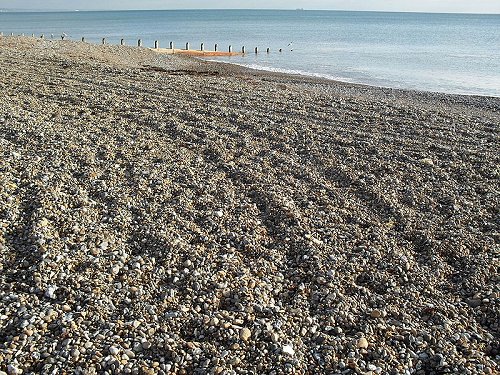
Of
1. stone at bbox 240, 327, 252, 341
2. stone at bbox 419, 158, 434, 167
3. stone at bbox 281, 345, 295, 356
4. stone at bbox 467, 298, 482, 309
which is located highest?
stone at bbox 419, 158, 434, 167

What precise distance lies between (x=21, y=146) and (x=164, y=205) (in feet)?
11.8

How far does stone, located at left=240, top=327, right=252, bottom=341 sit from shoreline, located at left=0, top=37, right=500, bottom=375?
0.5 inches

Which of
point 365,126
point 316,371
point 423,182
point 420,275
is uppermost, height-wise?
point 365,126

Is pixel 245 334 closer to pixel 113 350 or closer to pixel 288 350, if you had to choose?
pixel 288 350

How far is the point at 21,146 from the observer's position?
8672 millimetres

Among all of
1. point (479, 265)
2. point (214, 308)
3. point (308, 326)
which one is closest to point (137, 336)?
point (214, 308)

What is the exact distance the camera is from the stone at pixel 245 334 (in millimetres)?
4285

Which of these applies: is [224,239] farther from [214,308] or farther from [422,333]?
[422,333]

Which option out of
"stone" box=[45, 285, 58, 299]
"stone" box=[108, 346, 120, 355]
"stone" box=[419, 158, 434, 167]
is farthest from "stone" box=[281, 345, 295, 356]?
"stone" box=[419, 158, 434, 167]

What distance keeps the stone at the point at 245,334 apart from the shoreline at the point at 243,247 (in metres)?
0.01

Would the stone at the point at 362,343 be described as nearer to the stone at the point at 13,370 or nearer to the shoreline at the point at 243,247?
the shoreline at the point at 243,247

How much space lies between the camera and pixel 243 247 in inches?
232

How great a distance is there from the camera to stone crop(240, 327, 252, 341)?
14.1 ft

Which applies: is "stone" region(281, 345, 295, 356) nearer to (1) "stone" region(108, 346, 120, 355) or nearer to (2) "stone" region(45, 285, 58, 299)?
(1) "stone" region(108, 346, 120, 355)
